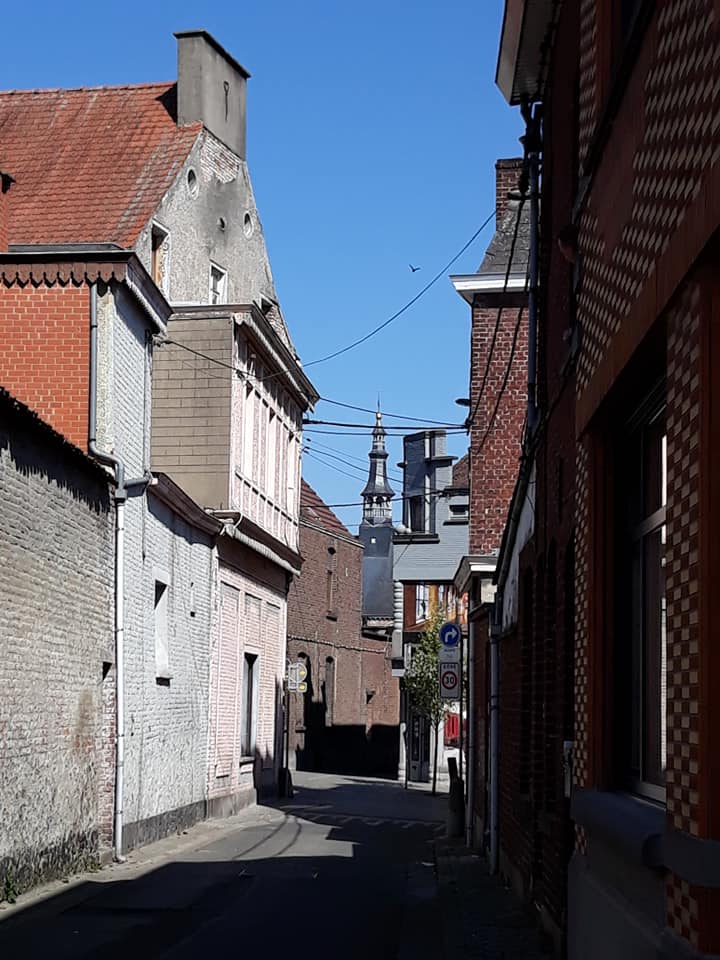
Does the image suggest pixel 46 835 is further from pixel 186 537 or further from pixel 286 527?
pixel 286 527

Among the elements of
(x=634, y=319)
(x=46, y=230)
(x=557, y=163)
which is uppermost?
(x=46, y=230)

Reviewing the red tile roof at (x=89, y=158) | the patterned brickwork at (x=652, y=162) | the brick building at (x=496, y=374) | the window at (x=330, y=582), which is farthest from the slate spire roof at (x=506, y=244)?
the window at (x=330, y=582)

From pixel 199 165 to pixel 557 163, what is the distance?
17607mm

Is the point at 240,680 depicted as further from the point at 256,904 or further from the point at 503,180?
the point at 256,904

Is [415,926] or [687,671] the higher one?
[687,671]

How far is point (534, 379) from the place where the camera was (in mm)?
13805

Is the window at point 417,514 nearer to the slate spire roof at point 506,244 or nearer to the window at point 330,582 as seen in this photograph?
the window at point 330,582

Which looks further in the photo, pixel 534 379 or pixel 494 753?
pixel 494 753

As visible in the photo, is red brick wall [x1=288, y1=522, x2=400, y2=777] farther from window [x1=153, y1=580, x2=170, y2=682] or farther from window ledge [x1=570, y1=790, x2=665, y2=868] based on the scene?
window ledge [x1=570, y1=790, x2=665, y2=868]

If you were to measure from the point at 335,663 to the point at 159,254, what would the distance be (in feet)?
88.6

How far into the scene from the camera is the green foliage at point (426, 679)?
4303cm

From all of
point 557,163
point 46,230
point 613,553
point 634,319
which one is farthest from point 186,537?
point 634,319

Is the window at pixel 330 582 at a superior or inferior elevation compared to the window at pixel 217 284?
inferior

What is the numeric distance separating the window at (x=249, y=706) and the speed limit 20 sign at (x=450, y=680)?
7.22 meters
